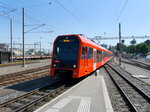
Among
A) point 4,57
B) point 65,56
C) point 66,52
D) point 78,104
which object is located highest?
point 66,52

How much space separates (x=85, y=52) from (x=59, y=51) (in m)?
1.81

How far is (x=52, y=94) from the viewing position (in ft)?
22.8

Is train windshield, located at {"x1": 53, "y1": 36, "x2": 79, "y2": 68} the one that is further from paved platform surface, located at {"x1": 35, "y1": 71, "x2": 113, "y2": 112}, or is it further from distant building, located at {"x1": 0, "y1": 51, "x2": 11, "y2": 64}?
distant building, located at {"x1": 0, "y1": 51, "x2": 11, "y2": 64}

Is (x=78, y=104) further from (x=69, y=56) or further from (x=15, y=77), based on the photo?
(x=15, y=77)

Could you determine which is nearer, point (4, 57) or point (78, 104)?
point (78, 104)

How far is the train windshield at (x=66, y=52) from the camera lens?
8914 millimetres

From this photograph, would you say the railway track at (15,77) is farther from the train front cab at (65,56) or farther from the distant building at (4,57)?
the distant building at (4,57)

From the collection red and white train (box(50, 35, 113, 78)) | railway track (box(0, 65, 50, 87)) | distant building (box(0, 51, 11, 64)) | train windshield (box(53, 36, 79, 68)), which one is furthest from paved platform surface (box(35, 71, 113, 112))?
distant building (box(0, 51, 11, 64))

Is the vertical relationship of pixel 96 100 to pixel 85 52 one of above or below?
below

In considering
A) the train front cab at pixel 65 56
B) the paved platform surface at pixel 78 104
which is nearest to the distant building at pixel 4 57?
the train front cab at pixel 65 56

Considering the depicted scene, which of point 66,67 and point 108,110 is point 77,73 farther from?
point 108,110

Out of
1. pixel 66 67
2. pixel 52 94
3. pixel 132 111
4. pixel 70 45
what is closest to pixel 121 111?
pixel 132 111

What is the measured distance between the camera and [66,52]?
30.1 ft

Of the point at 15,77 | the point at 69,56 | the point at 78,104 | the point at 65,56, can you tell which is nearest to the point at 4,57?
the point at 15,77
